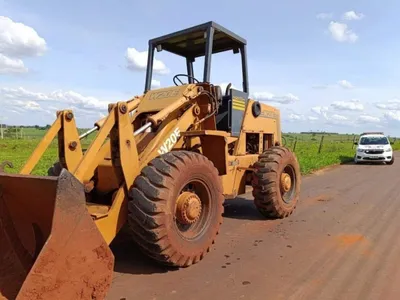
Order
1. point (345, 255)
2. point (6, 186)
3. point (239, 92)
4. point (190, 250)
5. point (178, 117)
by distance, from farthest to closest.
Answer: point (239, 92) < point (178, 117) < point (345, 255) < point (190, 250) < point (6, 186)

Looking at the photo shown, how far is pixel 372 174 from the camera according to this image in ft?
44.4

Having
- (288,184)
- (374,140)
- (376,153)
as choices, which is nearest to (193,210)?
(288,184)

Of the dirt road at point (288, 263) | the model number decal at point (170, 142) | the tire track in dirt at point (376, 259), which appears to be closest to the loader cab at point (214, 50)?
the model number decal at point (170, 142)

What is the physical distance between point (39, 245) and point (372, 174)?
41.4 feet

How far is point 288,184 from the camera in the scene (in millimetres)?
6504

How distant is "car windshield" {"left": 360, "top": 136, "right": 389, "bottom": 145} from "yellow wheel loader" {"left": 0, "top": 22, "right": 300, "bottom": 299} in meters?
13.9

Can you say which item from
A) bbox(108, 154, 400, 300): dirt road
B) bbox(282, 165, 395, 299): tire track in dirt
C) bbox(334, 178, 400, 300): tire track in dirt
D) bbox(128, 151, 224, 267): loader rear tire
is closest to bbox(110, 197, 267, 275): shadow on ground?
bbox(108, 154, 400, 300): dirt road

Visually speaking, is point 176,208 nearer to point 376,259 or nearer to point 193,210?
point 193,210

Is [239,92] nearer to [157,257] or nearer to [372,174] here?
[157,257]

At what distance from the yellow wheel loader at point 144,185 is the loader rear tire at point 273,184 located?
0.7 inches

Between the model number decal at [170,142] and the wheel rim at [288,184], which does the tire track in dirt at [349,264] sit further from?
the model number decal at [170,142]

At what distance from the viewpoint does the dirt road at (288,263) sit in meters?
3.62

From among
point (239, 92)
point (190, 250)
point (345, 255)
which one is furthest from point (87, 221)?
point (239, 92)

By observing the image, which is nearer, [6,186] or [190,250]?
[6,186]
